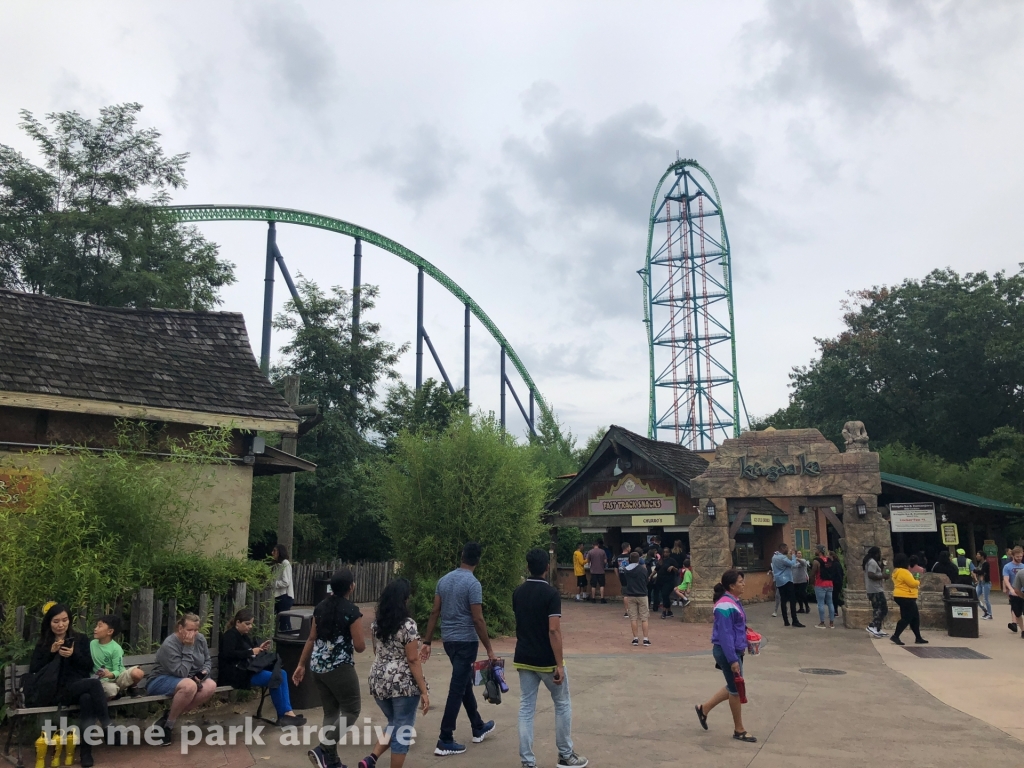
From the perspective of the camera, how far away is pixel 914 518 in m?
19.5

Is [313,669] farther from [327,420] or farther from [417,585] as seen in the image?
[327,420]

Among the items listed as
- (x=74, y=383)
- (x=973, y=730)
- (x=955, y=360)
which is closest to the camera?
(x=973, y=730)

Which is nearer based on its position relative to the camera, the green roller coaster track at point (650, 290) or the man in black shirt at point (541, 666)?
the man in black shirt at point (541, 666)

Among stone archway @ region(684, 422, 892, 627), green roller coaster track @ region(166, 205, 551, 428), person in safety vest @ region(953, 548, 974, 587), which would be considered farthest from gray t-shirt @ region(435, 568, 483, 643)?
green roller coaster track @ region(166, 205, 551, 428)

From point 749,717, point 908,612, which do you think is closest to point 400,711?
point 749,717

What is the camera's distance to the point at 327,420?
23.3 meters

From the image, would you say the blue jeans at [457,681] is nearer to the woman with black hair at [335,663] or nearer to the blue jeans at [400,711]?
the blue jeans at [400,711]

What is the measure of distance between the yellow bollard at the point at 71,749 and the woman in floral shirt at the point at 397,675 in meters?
2.32

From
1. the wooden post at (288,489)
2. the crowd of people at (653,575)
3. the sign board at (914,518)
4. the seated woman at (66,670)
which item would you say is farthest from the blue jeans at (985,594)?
the seated woman at (66,670)

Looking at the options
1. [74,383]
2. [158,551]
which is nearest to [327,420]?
[74,383]

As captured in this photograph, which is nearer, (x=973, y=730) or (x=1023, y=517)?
(x=973, y=730)

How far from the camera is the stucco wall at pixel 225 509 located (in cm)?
1091

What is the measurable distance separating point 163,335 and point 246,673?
24.0 ft

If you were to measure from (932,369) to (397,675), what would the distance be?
35472mm
